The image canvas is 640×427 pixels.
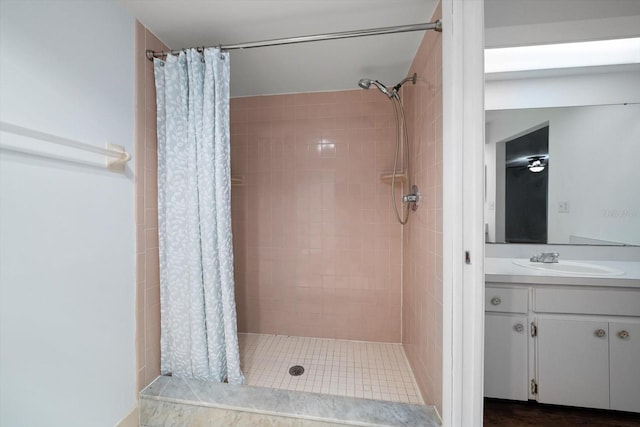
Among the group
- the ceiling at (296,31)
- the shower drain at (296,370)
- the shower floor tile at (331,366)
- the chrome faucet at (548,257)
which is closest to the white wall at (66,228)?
the ceiling at (296,31)

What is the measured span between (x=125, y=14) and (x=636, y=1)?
103 inches

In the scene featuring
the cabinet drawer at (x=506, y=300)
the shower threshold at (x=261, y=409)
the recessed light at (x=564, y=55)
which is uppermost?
the recessed light at (x=564, y=55)

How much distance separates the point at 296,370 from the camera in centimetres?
161

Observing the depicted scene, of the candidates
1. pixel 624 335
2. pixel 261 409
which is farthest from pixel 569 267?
pixel 261 409

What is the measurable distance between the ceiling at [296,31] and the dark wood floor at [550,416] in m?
2.34

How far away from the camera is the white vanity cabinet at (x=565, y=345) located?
1.35 m

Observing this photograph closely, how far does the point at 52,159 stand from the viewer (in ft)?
2.88

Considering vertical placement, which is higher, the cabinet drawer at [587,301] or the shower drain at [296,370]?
the cabinet drawer at [587,301]

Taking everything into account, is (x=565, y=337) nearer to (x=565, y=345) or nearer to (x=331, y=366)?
(x=565, y=345)

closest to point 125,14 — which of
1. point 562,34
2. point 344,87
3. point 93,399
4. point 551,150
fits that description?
point 344,87

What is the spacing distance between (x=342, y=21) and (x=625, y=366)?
2525mm

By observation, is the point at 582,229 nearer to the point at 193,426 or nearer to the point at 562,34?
the point at 562,34

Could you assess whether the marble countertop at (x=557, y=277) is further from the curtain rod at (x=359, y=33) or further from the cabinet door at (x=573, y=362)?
the curtain rod at (x=359, y=33)

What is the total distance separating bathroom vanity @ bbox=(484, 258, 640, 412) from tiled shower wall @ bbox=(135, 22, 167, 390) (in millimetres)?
1994
